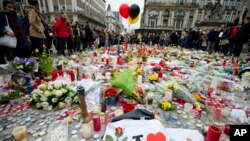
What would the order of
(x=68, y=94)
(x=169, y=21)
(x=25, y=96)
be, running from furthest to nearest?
(x=169, y=21) < (x=25, y=96) < (x=68, y=94)

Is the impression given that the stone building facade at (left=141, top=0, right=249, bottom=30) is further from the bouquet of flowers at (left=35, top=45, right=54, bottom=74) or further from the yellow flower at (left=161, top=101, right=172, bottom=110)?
the yellow flower at (left=161, top=101, right=172, bottom=110)

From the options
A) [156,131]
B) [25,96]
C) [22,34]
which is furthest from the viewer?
[22,34]

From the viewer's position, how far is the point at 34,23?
4180mm

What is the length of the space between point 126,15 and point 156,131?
5599 millimetres

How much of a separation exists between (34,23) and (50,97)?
3.23m

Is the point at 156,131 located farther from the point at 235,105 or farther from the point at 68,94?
the point at 235,105

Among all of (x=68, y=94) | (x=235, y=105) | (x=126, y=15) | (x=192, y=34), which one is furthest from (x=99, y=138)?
(x=192, y=34)

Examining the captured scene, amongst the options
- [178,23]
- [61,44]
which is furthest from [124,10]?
[178,23]

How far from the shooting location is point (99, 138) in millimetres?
1479

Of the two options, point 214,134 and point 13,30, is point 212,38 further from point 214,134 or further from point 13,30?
point 13,30

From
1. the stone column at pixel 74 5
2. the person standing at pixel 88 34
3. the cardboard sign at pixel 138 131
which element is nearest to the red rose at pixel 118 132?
the cardboard sign at pixel 138 131

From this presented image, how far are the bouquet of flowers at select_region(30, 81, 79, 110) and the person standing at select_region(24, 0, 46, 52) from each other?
3007mm

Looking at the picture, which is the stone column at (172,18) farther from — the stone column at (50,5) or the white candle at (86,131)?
the white candle at (86,131)

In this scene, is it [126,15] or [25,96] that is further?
[126,15]
